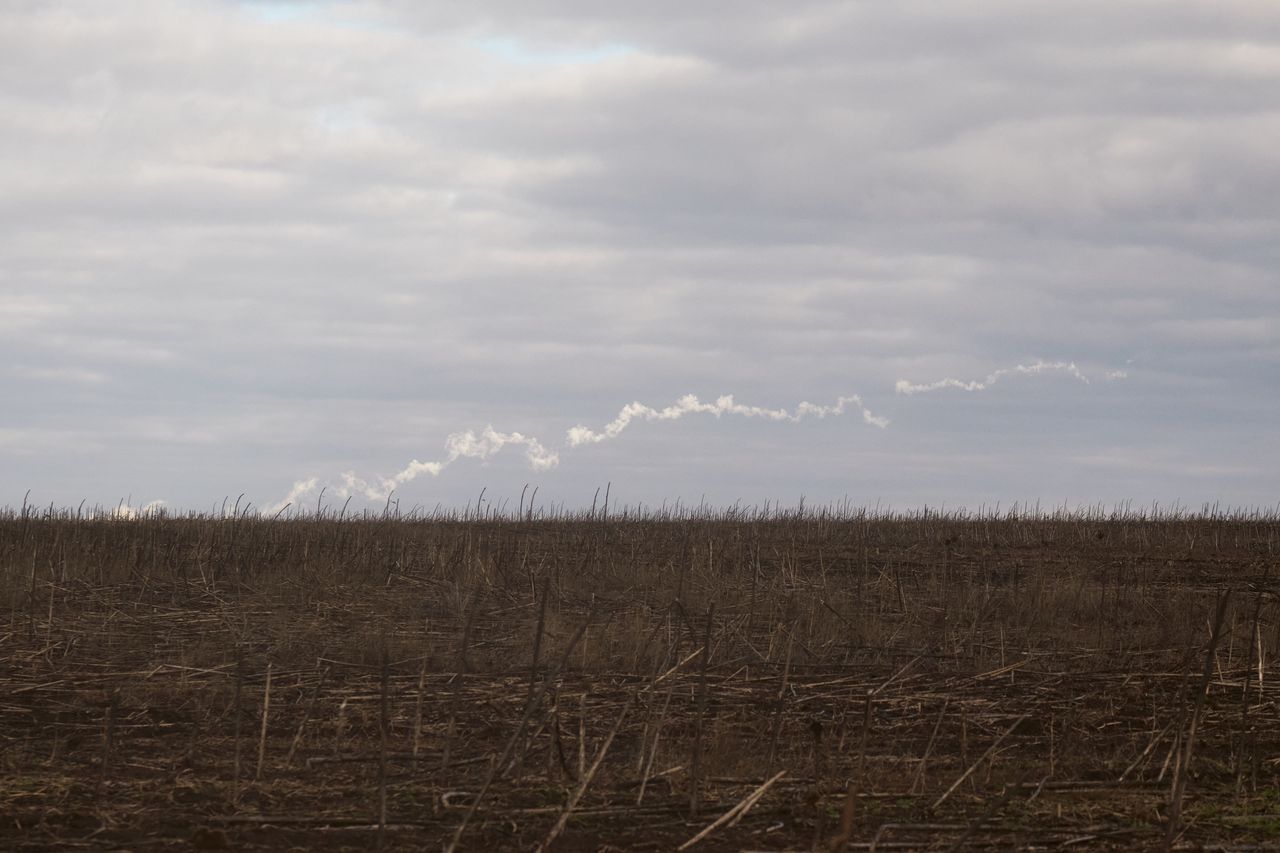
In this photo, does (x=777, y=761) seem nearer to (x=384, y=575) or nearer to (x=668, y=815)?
(x=668, y=815)

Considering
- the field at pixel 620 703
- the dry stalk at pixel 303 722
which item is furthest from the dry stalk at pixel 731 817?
the dry stalk at pixel 303 722

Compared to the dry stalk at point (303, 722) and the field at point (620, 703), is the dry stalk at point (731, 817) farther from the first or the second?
the dry stalk at point (303, 722)

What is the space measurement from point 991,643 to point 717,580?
4.00 metres

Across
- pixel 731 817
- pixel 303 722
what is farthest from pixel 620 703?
pixel 731 817

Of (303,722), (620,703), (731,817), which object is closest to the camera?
(731,817)

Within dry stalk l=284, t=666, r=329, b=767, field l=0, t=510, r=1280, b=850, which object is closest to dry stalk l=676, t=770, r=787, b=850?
field l=0, t=510, r=1280, b=850

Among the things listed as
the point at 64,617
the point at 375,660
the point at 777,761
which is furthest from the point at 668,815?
the point at 64,617

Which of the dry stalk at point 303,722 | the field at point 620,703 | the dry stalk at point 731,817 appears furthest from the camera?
the dry stalk at point 303,722

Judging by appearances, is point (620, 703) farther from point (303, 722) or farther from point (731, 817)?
point (731, 817)

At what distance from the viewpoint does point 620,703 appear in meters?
7.55

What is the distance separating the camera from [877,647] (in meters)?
9.77

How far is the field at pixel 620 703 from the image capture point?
5066 millimetres

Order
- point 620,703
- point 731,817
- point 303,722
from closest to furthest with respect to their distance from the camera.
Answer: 1. point 731,817
2. point 303,722
3. point 620,703

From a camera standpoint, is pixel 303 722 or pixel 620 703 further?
pixel 620 703
